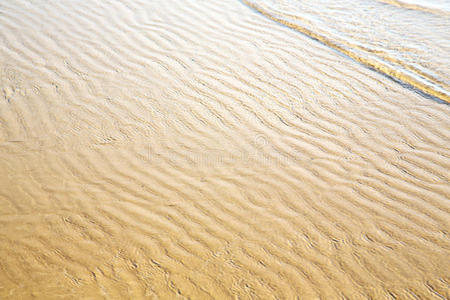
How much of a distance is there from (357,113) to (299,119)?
71 centimetres

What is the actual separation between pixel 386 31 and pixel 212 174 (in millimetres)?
4994

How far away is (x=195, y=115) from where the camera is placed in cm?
448

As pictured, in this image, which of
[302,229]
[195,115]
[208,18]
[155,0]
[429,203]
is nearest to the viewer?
[302,229]

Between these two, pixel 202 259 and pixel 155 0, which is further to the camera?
pixel 155 0

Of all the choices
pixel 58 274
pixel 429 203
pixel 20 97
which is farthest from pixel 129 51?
pixel 429 203

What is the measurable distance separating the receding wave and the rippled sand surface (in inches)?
17.4

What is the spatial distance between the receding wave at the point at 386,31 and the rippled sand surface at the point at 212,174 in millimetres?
442

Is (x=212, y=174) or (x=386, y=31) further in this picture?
(x=386, y=31)

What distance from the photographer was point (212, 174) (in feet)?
12.1

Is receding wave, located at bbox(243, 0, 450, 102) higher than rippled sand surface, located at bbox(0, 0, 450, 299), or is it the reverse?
receding wave, located at bbox(243, 0, 450, 102)

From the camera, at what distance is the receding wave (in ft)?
18.9

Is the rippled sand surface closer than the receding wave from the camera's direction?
Yes

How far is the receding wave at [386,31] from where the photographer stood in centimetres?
575

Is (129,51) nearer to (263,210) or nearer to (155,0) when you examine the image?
(155,0)
